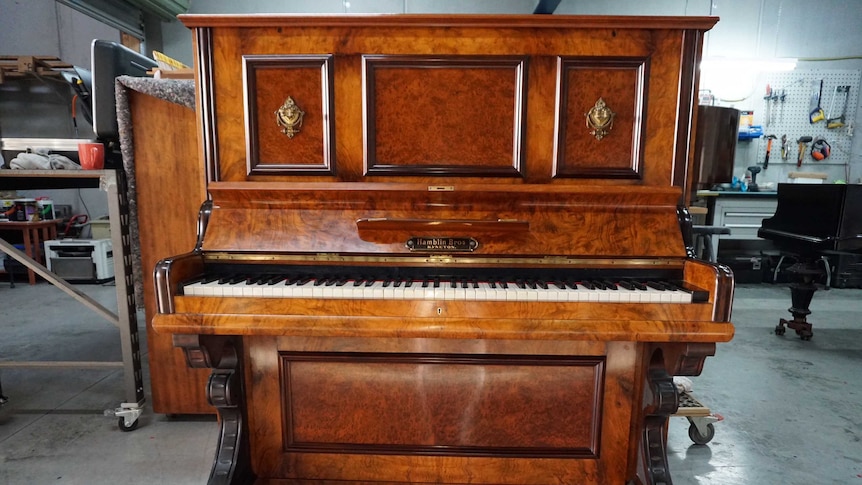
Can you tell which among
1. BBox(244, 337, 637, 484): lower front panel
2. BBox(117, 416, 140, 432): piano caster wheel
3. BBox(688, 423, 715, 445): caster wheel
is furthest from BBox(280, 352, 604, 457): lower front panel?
BBox(117, 416, 140, 432): piano caster wheel

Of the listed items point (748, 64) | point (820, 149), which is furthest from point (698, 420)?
point (820, 149)

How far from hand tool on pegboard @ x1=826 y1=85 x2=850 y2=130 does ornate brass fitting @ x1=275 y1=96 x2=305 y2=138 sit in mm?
7010

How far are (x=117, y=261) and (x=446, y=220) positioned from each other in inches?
67.7

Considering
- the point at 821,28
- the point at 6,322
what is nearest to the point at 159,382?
the point at 6,322

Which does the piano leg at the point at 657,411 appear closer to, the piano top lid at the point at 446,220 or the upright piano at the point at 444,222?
the upright piano at the point at 444,222

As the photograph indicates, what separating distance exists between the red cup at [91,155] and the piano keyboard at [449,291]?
1.26 m

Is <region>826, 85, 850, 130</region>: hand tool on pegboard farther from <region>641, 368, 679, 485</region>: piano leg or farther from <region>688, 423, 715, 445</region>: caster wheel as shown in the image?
<region>641, 368, 679, 485</region>: piano leg

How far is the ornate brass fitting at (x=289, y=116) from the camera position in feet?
5.16

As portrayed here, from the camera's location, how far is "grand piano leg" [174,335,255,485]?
1592mm

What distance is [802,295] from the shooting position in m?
3.70

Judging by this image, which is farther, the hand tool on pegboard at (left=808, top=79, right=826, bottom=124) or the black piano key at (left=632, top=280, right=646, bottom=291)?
the hand tool on pegboard at (left=808, top=79, right=826, bottom=124)

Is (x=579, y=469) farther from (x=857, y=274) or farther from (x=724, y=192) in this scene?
(x=857, y=274)

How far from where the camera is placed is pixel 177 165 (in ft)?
7.13

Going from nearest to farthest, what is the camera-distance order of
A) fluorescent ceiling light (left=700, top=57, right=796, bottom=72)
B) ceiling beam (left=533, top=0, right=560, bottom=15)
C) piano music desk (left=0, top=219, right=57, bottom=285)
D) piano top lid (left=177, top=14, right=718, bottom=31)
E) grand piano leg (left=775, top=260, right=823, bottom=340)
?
1. piano top lid (left=177, top=14, right=718, bottom=31)
2. grand piano leg (left=775, top=260, right=823, bottom=340)
3. piano music desk (left=0, top=219, right=57, bottom=285)
4. ceiling beam (left=533, top=0, right=560, bottom=15)
5. fluorescent ceiling light (left=700, top=57, right=796, bottom=72)
